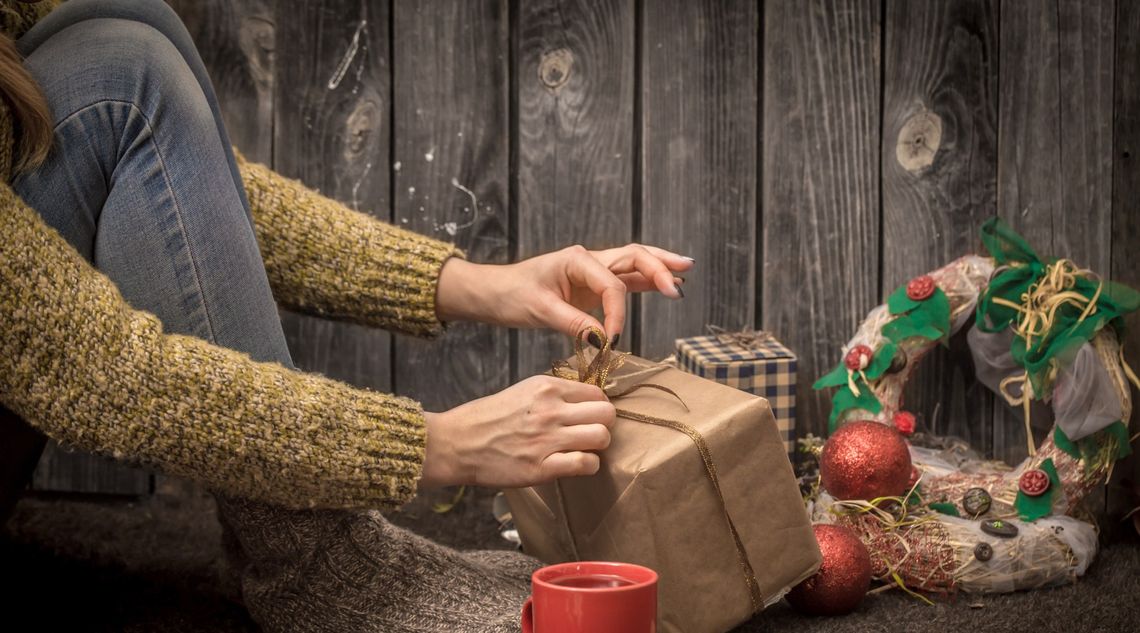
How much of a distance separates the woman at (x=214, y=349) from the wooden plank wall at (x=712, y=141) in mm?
478

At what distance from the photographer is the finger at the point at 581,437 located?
88 centimetres

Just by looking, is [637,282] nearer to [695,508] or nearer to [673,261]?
[673,261]

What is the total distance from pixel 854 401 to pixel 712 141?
1.41 ft

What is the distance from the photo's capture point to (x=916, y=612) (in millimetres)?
1127

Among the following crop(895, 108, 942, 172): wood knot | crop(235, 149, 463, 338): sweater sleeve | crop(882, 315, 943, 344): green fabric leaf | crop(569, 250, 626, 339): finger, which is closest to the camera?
crop(569, 250, 626, 339): finger

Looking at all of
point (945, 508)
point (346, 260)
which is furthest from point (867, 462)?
point (346, 260)

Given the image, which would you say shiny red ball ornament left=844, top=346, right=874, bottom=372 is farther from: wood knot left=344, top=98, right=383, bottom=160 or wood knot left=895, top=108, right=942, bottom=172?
wood knot left=344, top=98, right=383, bottom=160

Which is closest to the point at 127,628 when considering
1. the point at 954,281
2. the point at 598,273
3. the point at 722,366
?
the point at 598,273

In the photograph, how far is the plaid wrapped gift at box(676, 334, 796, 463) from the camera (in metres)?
1.37

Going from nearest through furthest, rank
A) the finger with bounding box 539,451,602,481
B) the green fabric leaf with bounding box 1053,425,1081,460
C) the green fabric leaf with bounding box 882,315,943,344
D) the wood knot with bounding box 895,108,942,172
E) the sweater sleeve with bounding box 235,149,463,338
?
the finger with bounding box 539,451,602,481
the sweater sleeve with bounding box 235,149,463,338
the green fabric leaf with bounding box 1053,425,1081,460
the green fabric leaf with bounding box 882,315,943,344
the wood knot with bounding box 895,108,942,172

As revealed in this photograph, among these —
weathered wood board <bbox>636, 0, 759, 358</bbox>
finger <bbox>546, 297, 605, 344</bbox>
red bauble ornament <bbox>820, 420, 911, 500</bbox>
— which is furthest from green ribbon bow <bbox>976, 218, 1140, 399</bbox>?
finger <bbox>546, 297, 605, 344</bbox>

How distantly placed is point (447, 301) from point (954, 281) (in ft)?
2.27

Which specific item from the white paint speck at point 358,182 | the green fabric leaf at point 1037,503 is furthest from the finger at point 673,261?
the white paint speck at point 358,182

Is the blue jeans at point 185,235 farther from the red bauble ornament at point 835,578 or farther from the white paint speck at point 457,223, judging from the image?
the white paint speck at point 457,223
